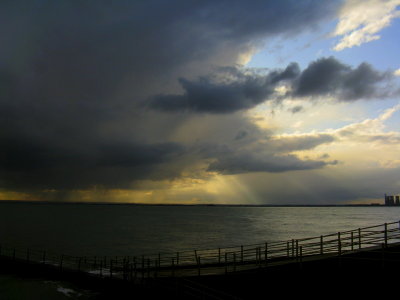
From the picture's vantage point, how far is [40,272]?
94.1 feet

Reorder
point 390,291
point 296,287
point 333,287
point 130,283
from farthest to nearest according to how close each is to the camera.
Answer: point 130,283 → point 296,287 → point 333,287 → point 390,291

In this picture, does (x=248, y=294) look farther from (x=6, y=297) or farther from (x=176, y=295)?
(x=6, y=297)

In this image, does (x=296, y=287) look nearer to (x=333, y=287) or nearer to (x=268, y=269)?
(x=333, y=287)

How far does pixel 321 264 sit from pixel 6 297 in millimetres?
20328

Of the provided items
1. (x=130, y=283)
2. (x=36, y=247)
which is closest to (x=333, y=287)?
(x=130, y=283)

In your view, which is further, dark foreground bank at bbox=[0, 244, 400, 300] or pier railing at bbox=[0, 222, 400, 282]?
pier railing at bbox=[0, 222, 400, 282]

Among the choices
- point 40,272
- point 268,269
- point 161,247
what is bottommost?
point 161,247

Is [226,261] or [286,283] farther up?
[286,283]

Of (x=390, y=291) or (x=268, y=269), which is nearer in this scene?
(x=390, y=291)

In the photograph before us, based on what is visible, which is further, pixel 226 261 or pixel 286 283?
pixel 226 261

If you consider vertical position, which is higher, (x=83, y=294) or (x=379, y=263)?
(x=379, y=263)

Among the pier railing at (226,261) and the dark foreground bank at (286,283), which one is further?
the pier railing at (226,261)

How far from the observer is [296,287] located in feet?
43.0

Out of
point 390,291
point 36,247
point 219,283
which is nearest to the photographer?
point 390,291
